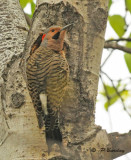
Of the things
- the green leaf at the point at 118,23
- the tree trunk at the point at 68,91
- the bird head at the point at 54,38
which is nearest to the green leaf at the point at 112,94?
the green leaf at the point at 118,23

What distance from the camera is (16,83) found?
2.86 meters

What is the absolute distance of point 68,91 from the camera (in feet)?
9.13

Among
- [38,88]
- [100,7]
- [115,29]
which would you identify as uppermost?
[115,29]

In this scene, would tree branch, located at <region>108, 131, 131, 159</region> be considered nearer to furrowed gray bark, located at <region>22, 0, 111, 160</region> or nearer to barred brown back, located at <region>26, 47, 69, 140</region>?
furrowed gray bark, located at <region>22, 0, 111, 160</region>

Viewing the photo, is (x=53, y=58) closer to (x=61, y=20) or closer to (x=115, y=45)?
(x=61, y=20)

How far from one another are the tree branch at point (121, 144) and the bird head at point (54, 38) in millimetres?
906

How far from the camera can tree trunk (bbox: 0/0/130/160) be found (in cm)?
261

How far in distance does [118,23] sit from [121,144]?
173 cm

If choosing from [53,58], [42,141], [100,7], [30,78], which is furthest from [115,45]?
[42,141]

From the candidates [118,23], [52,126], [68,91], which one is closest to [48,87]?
[68,91]

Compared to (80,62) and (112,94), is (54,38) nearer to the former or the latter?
(80,62)

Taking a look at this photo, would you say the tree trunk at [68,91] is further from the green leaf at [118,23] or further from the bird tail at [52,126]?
the green leaf at [118,23]

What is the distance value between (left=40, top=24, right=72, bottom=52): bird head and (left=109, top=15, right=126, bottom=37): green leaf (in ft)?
3.32

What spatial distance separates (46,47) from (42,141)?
905 mm
